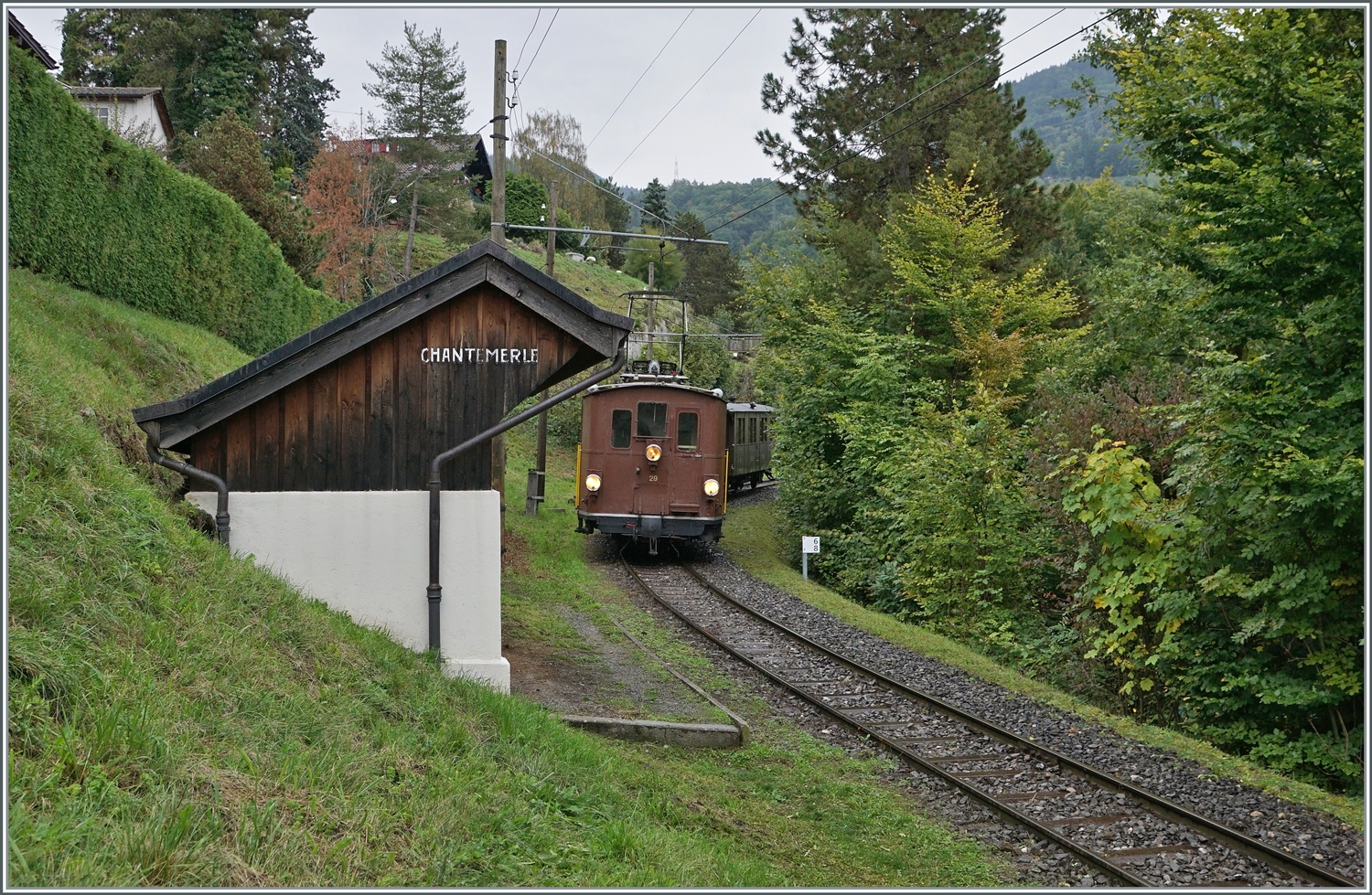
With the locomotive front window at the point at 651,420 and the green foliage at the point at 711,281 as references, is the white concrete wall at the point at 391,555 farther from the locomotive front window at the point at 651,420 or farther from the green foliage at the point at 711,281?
the green foliage at the point at 711,281

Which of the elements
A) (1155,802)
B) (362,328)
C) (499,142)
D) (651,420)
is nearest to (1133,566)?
(1155,802)

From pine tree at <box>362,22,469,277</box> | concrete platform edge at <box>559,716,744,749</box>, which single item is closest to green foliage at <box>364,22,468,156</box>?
pine tree at <box>362,22,469,277</box>

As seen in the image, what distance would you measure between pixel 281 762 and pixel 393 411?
422cm

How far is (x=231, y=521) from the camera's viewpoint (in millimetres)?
8031

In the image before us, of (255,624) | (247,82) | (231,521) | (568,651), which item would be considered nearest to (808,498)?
(568,651)

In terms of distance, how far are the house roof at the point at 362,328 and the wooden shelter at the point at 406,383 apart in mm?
11

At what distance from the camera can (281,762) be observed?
4527mm

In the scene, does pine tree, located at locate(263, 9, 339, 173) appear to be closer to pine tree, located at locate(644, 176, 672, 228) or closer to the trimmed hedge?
the trimmed hedge

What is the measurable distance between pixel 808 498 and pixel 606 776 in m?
15.7

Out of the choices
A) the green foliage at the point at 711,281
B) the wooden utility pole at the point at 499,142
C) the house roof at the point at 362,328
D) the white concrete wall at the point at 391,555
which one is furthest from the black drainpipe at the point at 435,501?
the green foliage at the point at 711,281

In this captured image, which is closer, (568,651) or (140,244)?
(568,651)

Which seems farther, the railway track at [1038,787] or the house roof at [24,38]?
the house roof at [24,38]

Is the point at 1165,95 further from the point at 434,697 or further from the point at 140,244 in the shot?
the point at 140,244

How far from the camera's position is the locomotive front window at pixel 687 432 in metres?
18.8
